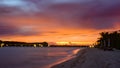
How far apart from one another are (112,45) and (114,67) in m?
85.5

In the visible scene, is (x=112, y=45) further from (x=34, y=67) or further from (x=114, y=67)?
(x=114, y=67)

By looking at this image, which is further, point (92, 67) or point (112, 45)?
point (112, 45)

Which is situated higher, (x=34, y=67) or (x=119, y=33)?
(x=119, y=33)

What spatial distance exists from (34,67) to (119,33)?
73.2 m

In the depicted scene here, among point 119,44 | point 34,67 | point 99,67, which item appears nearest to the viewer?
point 99,67

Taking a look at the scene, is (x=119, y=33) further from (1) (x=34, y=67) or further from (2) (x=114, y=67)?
(2) (x=114, y=67)

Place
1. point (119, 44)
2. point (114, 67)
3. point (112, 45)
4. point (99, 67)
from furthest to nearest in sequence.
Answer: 1. point (112, 45)
2. point (119, 44)
3. point (99, 67)
4. point (114, 67)

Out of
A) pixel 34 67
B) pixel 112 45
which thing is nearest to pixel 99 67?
pixel 34 67

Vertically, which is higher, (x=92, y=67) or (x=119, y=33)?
(x=119, y=33)

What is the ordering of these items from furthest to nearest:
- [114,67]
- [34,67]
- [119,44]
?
[119,44] → [34,67] → [114,67]

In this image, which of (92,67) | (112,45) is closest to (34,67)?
(92,67)

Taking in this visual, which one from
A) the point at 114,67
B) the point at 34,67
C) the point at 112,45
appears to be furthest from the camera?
the point at 112,45

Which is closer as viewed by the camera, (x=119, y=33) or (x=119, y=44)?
(x=119, y=44)

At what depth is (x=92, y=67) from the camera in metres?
25.8
